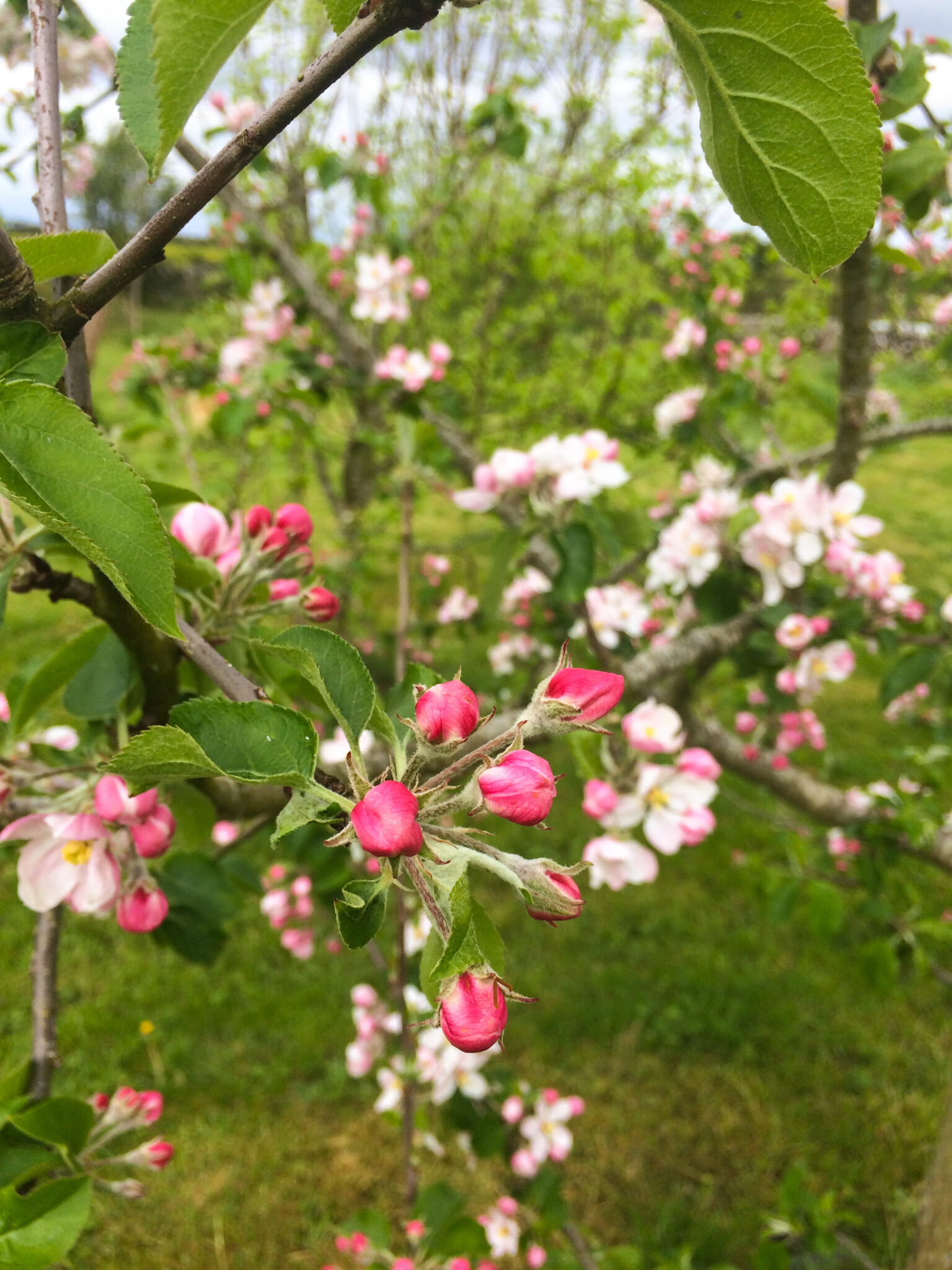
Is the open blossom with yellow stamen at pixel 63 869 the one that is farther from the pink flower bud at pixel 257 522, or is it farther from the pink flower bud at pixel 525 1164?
the pink flower bud at pixel 525 1164

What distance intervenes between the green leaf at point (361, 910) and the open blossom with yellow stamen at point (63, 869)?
1.17 feet

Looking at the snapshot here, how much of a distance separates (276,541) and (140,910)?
395 mm

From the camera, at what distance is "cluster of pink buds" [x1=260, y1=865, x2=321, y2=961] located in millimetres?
2754

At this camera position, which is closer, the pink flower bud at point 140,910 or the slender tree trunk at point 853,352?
the pink flower bud at point 140,910

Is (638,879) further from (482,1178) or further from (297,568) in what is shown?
(482,1178)

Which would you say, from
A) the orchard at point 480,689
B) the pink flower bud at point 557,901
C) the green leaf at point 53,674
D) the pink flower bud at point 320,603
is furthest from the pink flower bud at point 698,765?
the green leaf at point 53,674

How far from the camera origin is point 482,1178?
2590mm

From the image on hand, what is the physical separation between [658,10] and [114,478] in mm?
343

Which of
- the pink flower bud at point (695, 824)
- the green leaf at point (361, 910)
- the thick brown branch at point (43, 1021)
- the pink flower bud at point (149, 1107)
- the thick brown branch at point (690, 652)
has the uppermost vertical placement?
the green leaf at point (361, 910)

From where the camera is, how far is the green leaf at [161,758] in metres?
0.46

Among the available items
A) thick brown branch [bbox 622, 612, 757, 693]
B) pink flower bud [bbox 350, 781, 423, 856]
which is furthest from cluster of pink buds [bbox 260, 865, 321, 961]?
pink flower bud [bbox 350, 781, 423, 856]

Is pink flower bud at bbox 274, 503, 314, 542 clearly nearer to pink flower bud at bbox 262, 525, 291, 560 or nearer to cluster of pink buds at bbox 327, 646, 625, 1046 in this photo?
pink flower bud at bbox 262, 525, 291, 560

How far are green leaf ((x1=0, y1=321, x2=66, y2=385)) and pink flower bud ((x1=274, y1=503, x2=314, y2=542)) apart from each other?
1.22 feet

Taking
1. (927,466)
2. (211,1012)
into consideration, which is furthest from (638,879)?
(927,466)
